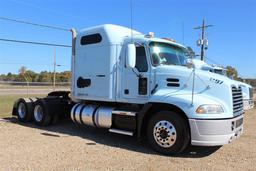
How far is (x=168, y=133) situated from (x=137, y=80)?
1.69 m

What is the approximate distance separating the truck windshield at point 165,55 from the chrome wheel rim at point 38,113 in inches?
193

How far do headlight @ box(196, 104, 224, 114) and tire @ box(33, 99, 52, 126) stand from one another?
5.63m

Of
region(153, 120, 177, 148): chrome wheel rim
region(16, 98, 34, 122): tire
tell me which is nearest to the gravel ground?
region(153, 120, 177, 148): chrome wheel rim

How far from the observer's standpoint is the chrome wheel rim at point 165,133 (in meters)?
6.88

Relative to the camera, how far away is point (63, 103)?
423 inches

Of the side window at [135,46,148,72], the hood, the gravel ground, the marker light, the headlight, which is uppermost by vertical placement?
the marker light

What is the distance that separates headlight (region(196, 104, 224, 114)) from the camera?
6.51 metres

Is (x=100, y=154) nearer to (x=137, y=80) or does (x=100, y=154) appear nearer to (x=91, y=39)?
(x=137, y=80)

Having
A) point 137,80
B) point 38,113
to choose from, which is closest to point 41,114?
point 38,113

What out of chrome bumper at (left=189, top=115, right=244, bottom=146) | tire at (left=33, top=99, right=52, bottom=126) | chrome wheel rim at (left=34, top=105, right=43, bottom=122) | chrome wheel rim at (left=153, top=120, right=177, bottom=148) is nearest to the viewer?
chrome bumper at (left=189, top=115, right=244, bottom=146)

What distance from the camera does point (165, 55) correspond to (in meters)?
7.84

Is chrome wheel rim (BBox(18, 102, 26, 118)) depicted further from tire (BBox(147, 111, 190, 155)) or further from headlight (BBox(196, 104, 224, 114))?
headlight (BBox(196, 104, 224, 114))

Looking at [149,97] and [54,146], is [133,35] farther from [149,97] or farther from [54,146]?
[54,146]

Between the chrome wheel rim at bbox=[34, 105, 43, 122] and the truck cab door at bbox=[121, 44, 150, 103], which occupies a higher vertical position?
the truck cab door at bbox=[121, 44, 150, 103]
